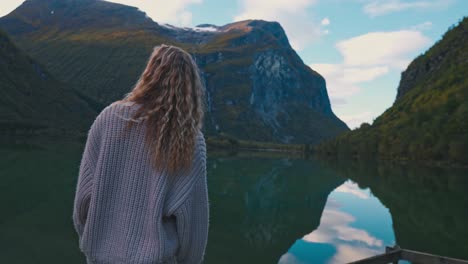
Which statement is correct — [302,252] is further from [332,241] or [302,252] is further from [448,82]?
[448,82]

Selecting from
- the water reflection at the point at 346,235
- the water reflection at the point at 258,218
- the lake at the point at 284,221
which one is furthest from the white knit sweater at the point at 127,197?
the water reflection at the point at 346,235

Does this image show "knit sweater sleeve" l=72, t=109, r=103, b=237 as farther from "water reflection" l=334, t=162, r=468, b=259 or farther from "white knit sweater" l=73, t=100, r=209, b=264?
"water reflection" l=334, t=162, r=468, b=259

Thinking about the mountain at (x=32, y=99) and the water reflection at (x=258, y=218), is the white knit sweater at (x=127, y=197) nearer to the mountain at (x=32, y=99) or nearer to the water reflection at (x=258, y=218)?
the water reflection at (x=258, y=218)

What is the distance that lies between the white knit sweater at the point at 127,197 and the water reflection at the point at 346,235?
11856 millimetres

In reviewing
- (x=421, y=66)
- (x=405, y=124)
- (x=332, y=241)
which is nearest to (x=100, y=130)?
(x=332, y=241)

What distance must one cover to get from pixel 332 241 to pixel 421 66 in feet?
348

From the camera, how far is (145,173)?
8.35 feet

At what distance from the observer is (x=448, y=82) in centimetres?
8119

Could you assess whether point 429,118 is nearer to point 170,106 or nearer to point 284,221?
point 284,221

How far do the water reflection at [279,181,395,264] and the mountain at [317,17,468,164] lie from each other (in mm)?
37957

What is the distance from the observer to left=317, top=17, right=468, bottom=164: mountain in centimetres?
6094

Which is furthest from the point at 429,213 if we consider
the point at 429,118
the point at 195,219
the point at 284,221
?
the point at 429,118

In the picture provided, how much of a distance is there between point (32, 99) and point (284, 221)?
441 ft

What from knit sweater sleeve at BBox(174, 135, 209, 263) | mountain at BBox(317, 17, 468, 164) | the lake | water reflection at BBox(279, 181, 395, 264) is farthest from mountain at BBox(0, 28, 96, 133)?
knit sweater sleeve at BBox(174, 135, 209, 263)
